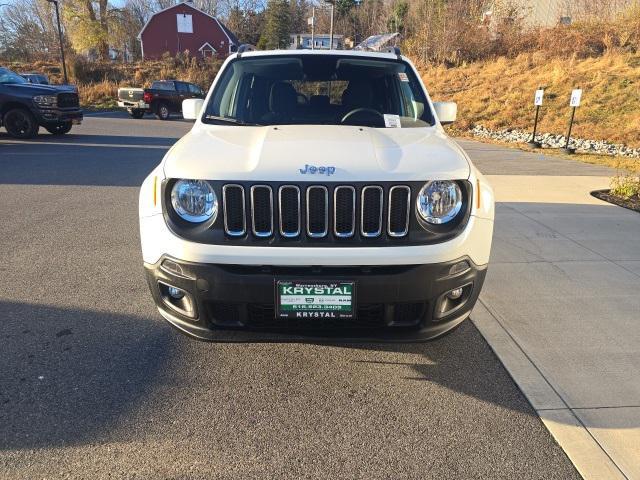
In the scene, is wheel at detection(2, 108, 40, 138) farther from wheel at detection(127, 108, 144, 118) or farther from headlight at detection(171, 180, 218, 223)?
headlight at detection(171, 180, 218, 223)

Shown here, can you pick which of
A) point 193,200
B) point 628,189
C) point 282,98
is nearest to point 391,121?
point 282,98

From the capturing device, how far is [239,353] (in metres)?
3.24

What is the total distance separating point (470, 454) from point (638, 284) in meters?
2.91

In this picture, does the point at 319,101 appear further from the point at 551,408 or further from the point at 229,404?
the point at 551,408

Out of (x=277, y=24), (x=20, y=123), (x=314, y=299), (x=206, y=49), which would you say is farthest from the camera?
(x=277, y=24)

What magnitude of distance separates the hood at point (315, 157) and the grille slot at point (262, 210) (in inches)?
2.4

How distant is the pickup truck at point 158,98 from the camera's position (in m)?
23.8

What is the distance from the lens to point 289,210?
2.53m

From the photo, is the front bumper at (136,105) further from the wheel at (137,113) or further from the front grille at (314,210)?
the front grille at (314,210)

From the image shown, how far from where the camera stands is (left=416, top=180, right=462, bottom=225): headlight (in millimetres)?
2590

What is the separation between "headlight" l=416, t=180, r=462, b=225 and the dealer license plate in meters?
0.56

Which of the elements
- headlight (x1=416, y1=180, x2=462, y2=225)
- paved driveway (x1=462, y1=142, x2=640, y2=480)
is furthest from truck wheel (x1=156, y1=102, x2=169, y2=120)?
headlight (x1=416, y1=180, x2=462, y2=225)

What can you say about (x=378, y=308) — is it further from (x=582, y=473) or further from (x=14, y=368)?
(x=14, y=368)

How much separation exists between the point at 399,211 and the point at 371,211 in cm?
15
